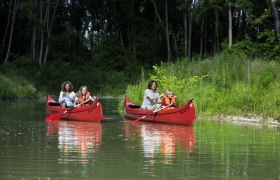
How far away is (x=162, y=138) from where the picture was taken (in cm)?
1455

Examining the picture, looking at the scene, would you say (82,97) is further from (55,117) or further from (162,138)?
(162,138)

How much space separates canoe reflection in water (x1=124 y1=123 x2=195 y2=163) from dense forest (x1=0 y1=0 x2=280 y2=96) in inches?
1001

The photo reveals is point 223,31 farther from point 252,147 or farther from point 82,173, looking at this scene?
point 82,173

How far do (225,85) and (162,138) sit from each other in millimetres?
8805

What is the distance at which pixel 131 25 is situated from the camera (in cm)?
5531

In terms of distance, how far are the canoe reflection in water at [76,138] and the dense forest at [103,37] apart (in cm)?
2444

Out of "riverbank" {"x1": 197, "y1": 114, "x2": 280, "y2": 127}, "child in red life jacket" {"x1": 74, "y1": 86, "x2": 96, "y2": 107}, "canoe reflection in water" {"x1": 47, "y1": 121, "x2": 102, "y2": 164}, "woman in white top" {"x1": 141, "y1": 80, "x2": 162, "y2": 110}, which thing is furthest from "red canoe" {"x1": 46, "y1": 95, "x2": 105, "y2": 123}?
"riverbank" {"x1": 197, "y1": 114, "x2": 280, "y2": 127}

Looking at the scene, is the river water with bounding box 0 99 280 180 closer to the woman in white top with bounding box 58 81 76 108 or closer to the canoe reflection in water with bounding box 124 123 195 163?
the canoe reflection in water with bounding box 124 123 195 163

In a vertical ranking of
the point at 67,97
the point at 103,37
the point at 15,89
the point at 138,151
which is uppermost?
the point at 103,37

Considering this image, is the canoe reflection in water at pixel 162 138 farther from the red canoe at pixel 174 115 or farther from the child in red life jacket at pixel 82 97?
the child in red life jacket at pixel 82 97

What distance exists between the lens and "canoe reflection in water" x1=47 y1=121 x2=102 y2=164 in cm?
1099

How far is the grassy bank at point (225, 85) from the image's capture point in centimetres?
2042

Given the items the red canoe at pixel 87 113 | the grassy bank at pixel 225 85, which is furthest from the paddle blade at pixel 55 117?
the grassy bank at pixel 225 85

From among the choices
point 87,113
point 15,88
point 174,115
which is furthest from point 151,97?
point 15,88
